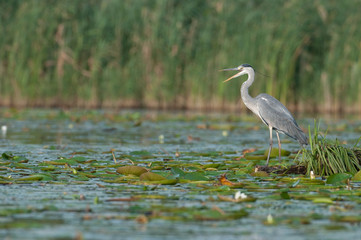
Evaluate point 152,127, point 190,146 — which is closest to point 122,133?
point 152,127

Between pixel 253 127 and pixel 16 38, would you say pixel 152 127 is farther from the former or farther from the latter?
pixel 16 38

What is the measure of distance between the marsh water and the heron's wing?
546mm

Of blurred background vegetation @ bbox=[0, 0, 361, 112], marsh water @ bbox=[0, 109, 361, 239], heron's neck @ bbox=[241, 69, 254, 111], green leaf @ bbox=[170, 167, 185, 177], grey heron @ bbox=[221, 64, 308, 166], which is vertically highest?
blurred background vegetation @ bbox=[0, 0, 361, 112]

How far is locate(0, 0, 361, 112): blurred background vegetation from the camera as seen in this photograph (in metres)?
19.8

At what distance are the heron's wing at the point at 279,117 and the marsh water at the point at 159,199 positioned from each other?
55cm

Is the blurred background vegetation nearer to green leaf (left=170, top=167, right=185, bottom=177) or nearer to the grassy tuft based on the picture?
the grassy tuft

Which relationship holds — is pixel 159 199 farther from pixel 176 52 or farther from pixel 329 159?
pixel 176 52

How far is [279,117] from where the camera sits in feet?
30.8

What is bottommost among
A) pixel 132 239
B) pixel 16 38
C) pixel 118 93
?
pixel 132 239

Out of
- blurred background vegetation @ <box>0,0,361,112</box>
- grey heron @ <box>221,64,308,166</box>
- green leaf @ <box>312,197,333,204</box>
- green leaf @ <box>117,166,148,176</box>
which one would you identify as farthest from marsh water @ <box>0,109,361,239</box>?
blurred background vegetation @ <box>0,0,361,112</box>

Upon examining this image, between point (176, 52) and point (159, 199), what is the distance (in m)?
15.1

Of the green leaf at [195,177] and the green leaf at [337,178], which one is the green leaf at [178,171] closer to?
the green leaf at [195,177]

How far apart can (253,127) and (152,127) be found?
233cm

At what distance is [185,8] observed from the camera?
67.6 feet
